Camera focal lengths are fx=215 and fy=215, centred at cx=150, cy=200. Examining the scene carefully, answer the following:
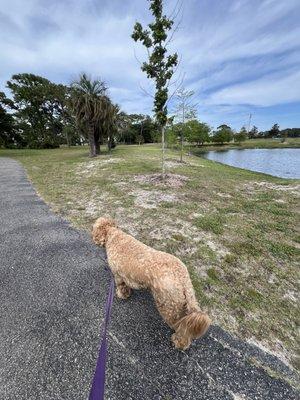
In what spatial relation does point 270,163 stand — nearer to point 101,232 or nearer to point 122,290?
point 101,232

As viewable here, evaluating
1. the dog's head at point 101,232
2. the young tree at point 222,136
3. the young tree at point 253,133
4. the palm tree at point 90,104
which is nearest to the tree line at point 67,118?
the palm tree at point 90,104

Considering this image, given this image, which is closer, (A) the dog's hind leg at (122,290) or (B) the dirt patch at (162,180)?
(A) the dog's hind leg at (122,290)

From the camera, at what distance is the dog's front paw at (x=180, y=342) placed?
226 centimetres

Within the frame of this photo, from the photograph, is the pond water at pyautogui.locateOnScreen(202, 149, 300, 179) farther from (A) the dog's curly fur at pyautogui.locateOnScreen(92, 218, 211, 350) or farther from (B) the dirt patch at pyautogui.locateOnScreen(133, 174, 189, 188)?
(A) the dog's curly fur at pyautogui.locateOnScreen(92, 218, 211, 350)

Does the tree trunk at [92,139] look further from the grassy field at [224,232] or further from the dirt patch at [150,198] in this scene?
the dirt patch at [150,198]

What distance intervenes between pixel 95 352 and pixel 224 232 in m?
3.82

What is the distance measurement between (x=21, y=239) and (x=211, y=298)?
416cm

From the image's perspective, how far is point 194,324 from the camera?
2.02 metres

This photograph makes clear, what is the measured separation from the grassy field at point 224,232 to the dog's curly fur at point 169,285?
834mm

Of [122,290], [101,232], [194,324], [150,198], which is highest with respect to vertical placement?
[101,232]

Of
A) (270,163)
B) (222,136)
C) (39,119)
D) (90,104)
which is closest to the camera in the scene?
(90,104)

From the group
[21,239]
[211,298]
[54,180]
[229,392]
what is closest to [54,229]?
[21,239]

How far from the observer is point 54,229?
533cm

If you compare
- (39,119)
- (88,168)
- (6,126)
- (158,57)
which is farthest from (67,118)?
(158,57)
